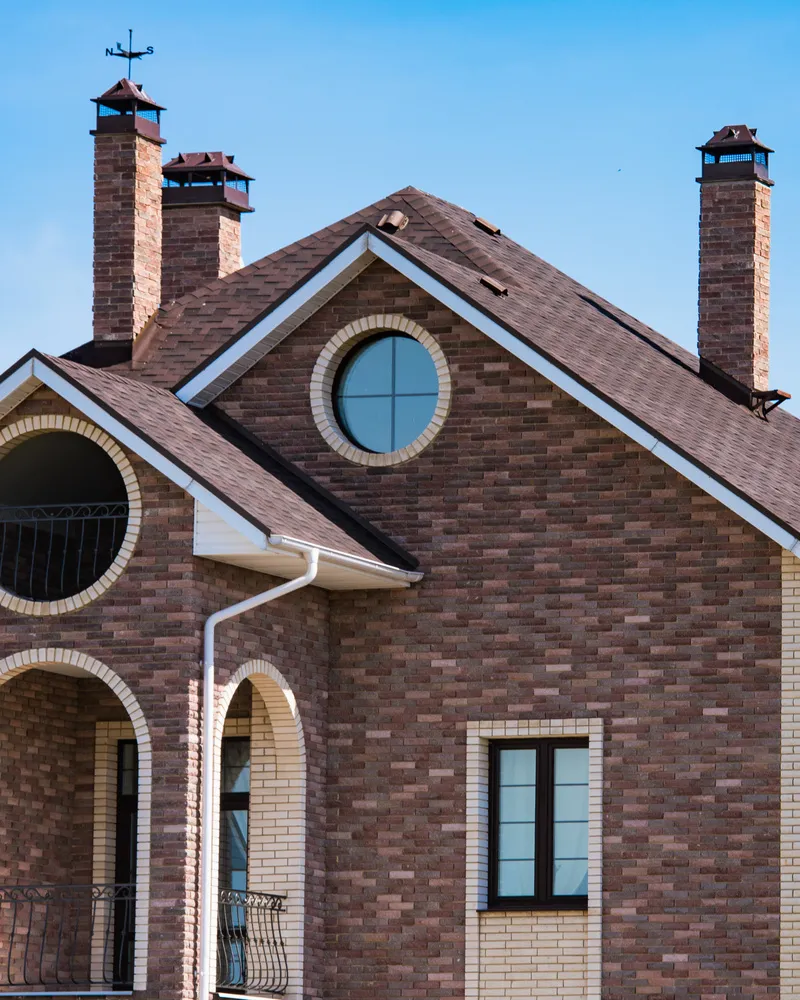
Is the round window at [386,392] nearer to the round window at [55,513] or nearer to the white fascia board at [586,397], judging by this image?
the white fascia board at [586,397]

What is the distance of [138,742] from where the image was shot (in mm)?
18594

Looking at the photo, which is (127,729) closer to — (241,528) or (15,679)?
(15,679)

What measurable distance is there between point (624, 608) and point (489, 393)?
7.79 feet

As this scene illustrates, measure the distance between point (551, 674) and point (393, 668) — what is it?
147cm

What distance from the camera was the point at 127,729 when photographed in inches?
841

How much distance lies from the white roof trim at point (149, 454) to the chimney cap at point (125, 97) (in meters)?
5.00

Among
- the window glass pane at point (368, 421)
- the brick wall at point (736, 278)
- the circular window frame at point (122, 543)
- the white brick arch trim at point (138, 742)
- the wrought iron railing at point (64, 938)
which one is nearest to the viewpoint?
the white brick arch trim at point (138, 742)

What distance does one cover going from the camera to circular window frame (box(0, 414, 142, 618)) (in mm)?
19047

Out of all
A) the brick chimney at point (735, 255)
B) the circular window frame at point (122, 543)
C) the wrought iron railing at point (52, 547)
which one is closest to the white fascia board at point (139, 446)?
the circular window frame at point (122, 543)

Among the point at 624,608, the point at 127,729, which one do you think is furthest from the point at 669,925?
the point at 127,729

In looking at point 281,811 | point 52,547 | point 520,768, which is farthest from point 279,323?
point 520,768

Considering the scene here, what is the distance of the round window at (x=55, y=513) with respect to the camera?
65.6ft

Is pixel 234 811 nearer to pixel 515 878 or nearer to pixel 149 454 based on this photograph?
pixel 515 878

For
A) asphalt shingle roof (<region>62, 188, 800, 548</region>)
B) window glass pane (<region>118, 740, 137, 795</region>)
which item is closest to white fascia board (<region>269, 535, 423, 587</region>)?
asphalt shingle roof (<region>62, 188, 800, 548</region>)
